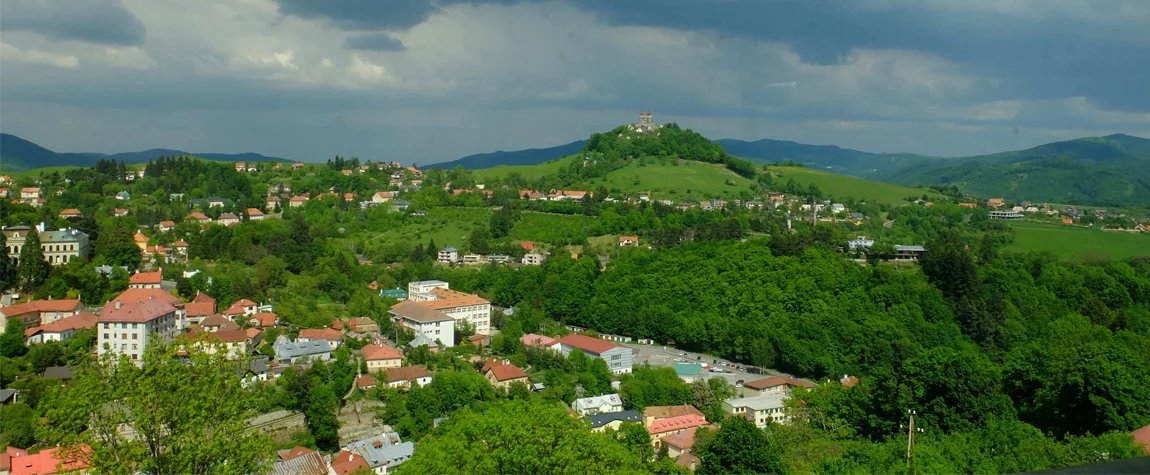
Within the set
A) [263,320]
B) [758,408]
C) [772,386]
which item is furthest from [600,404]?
[263,320]

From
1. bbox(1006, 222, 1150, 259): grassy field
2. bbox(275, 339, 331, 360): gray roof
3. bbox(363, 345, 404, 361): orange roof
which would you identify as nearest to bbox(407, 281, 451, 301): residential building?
bbox(363, 345, 404, 361): orange roof

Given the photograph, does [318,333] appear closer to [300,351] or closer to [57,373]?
[300,351]

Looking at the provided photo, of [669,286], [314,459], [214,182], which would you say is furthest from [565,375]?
[214,182]

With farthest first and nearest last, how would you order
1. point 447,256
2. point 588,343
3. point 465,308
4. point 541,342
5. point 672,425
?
point 447,256, point 465,308, point 541,342, point 588,343, point 672,425

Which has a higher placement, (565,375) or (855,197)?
(855,197)

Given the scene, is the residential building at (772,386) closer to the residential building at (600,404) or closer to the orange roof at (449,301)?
the residential building at (600,404)

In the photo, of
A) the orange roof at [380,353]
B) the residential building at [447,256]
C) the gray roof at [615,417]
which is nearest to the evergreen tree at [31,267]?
the orange roof at [380,353]

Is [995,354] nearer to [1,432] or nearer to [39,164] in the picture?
[1,432]
